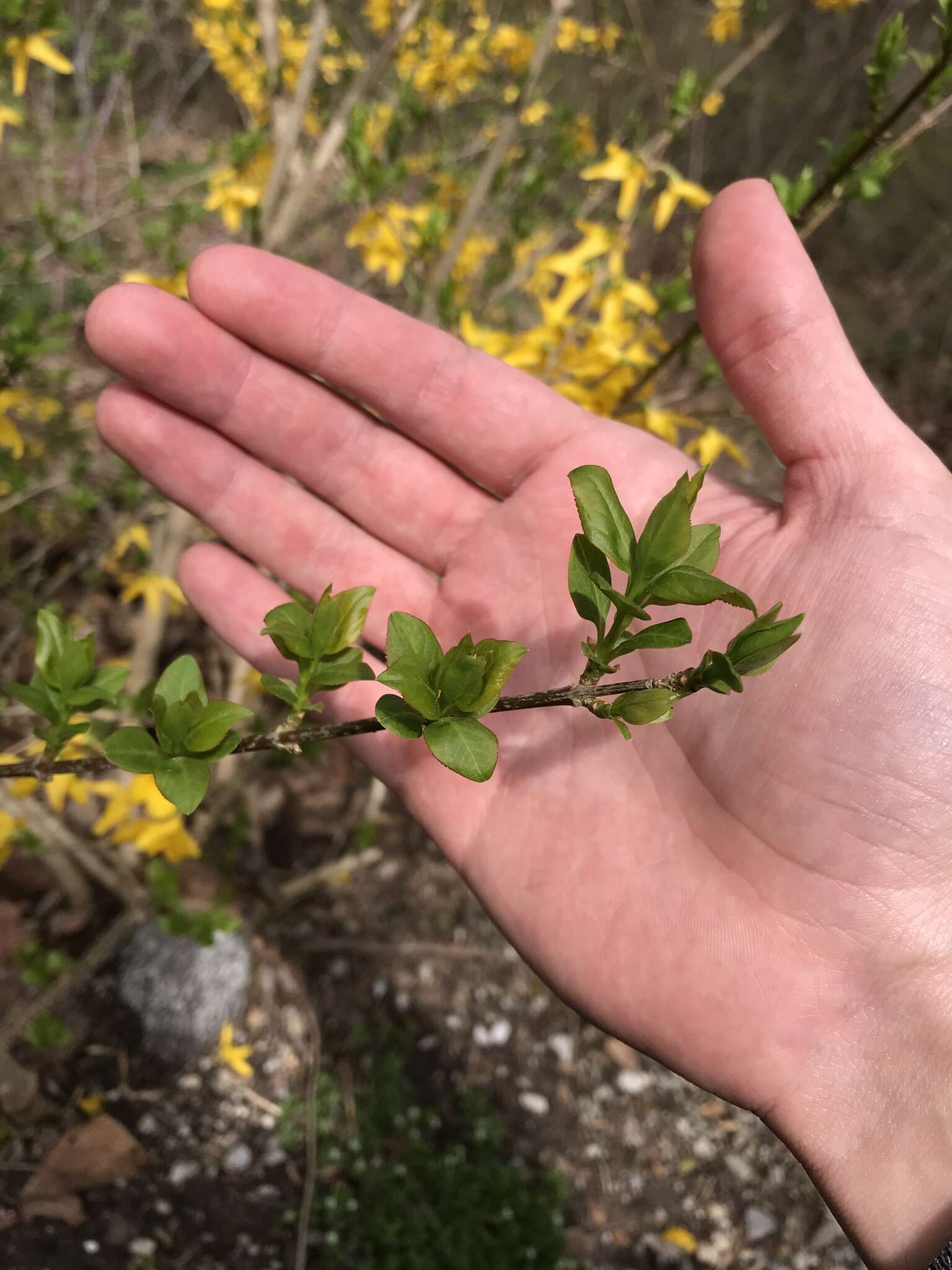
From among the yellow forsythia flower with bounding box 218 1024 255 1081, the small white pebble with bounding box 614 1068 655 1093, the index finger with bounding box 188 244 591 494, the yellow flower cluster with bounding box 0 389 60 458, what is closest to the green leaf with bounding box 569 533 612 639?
the index finger with bounding box 188 244 591 494

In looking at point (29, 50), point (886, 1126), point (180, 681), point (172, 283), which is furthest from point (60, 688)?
point (29, 50)

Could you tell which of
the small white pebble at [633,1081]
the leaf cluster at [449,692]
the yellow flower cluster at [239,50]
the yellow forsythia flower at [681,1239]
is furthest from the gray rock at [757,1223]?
the yellow flower cluster at [239,50]

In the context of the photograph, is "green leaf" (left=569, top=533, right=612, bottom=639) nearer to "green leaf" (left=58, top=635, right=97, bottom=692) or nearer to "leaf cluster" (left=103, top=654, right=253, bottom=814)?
"leaf cluster" (left=103, top=654, right=253, bottom=814)

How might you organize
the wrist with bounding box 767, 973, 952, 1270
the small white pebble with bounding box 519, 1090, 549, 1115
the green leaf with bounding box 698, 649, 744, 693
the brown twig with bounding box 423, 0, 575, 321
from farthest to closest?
the small white pebble with bounding box 519, 1090, 549, 1115
the brown twig with bounding box 423, 0, 575, 321
the wrist with bounding box 767, 973, 952, 1270
the green leaf with bounding box 698, 649, 744, 693

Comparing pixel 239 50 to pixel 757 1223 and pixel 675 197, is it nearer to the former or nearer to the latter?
pixel 675 197

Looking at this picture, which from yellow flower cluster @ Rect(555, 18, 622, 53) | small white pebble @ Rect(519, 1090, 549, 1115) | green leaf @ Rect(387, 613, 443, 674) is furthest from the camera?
yellow flower cluster @ Rect(555, 18, 622, 53)

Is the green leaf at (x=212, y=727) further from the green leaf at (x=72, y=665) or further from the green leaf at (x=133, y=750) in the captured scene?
the green leaf at (x=72, y=665)
